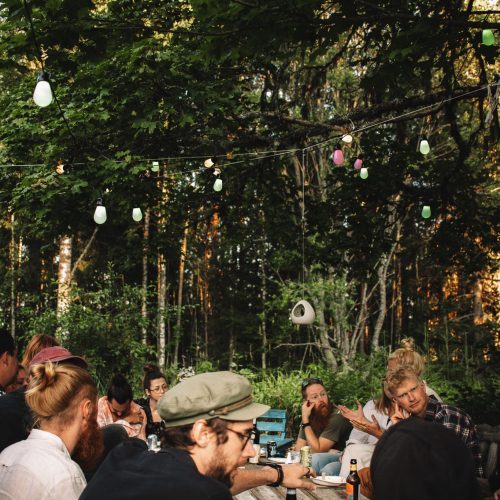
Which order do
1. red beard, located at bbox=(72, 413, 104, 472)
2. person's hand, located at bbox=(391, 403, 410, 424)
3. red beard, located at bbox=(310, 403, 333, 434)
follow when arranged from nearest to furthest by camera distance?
red beard, located at bbox=(72, 413, 104, 472) → person's hand, located at bbox=(391, 403, 410, 424) → red beard, located at bbox=(310, 403, 333, 434)

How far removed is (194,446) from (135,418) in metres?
3.95

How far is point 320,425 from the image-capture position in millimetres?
5766

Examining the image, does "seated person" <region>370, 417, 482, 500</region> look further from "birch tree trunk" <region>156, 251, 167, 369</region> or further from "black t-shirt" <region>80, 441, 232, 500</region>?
"birch tree trunk" <region>156, 251, 167, 369</region>

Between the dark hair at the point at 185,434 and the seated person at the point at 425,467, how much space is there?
0.52m

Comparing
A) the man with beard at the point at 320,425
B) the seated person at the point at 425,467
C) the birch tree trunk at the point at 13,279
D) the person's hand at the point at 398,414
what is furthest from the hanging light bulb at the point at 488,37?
the birch tree trunk at the point at 13,279

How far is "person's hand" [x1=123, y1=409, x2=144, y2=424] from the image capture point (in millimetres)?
5668

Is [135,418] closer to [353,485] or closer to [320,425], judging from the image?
[320,425]

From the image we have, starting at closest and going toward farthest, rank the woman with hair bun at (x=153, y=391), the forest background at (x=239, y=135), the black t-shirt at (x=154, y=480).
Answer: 1. the black t-shirt at (x=154, y=480)
2. the forest background at (x=239, y=135)
3. the woman with hair bun at (x=153, y=391)

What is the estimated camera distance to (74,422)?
2596 millimetres

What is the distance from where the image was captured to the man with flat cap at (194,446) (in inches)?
70.8

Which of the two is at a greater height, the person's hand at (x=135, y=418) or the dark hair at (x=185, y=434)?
the dark hair at (x=185, y=434)

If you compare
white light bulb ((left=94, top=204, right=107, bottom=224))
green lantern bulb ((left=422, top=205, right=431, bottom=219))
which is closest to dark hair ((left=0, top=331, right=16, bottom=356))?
white light bulb ((left=94, top=204, right=107, bottom=224))

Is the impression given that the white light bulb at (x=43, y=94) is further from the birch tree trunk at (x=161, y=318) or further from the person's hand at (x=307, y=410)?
the birch tree trunk at (x=161, y=318)

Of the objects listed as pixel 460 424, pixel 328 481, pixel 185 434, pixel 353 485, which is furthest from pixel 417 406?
pixel 185 434
